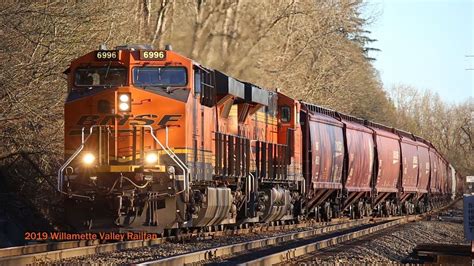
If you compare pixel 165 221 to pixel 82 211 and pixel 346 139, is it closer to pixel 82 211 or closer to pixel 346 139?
pixel 82 211

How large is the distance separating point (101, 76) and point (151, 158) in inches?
80.3

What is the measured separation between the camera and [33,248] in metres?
14.9

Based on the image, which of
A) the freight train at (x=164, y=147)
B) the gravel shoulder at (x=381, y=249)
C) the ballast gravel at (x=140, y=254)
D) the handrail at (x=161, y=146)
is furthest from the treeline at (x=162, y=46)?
the gravel shoulder at (x=381, y=249)

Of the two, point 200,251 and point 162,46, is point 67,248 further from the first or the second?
point 162,46

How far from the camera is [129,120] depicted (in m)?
16.5

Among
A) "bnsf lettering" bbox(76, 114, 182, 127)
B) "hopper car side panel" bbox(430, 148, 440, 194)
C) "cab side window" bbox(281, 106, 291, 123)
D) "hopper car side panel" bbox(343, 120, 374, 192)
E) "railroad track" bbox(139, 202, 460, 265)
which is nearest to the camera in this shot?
"railroad track" bbox(139, 202, 460, 265)

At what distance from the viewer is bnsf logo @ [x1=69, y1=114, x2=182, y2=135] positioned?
54.1ft

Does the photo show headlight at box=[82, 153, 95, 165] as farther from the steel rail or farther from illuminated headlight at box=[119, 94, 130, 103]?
the steel rail

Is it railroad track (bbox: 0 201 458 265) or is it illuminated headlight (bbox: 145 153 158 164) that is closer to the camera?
railroad track (bbox: 0 201 458 265)

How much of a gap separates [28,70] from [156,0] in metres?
20.4

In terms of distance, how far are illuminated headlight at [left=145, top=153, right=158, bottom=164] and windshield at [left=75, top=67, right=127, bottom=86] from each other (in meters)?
1.63

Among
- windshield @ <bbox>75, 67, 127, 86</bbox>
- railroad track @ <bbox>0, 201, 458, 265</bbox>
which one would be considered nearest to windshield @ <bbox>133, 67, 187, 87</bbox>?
windshield @ <bbox>75, 67, 127, 86</bbox>

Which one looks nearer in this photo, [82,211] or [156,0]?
[82,211]

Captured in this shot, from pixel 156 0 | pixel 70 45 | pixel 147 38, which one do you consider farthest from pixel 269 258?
pixel 156 0
